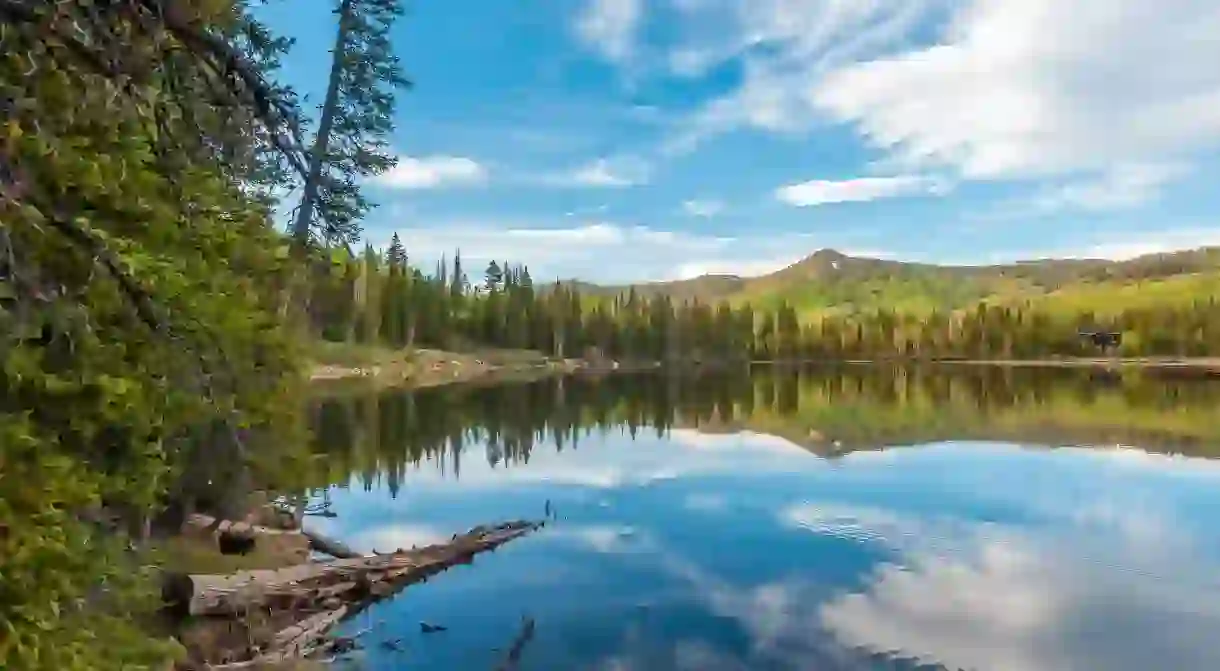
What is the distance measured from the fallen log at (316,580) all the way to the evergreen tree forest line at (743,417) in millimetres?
2492

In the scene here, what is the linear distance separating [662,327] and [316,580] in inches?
5919

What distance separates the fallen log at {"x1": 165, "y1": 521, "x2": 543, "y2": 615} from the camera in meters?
15.2

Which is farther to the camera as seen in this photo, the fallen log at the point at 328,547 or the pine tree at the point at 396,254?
the pine tree at the point at 396,254

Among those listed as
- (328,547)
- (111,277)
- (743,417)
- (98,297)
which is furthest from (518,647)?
(743,417)

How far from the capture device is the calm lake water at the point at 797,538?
1712 centimetres

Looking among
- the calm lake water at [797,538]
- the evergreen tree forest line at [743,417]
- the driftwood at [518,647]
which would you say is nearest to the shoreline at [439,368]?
the evergreen tree forest line at [743,417]

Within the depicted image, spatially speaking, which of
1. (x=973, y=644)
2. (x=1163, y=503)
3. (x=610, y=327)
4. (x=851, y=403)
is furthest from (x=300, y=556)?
(x=610, y=327)

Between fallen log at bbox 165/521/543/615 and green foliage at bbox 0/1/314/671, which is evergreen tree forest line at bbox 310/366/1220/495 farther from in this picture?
green foliage at bbox 0/1/314/671

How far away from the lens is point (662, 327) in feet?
549

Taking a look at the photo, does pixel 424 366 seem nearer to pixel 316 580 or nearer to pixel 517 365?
pixel 517 365

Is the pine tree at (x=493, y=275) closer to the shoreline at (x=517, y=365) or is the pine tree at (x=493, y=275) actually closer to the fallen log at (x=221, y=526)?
the shoreline at (x=517, y=365)

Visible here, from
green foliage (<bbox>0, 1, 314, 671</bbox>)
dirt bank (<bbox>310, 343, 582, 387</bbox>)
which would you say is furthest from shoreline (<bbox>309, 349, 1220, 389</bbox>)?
green foliage (<bbox>0, 1, 314, 671</bbox>)

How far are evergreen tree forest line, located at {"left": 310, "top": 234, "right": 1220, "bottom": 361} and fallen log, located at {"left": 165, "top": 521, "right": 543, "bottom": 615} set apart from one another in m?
87.4

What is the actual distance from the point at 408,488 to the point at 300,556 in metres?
14.1
